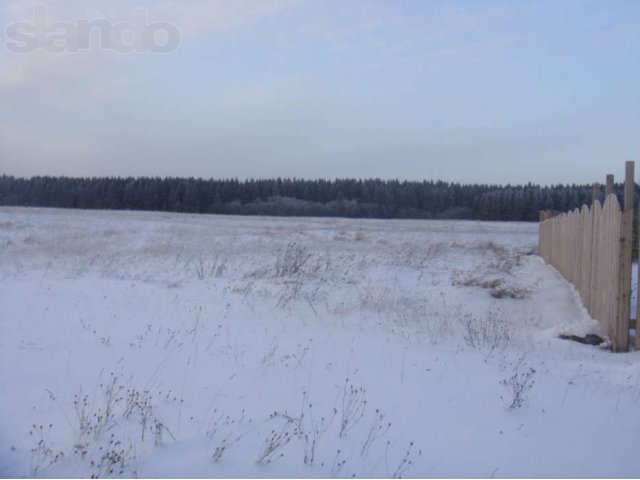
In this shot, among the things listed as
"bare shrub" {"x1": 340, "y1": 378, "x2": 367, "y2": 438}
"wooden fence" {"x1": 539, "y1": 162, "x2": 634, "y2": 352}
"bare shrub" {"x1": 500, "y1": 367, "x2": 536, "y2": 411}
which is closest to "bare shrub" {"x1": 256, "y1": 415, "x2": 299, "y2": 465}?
"bare shrub" {"x1": 340, "y1": 378, "x2": 367, "y2": 438}

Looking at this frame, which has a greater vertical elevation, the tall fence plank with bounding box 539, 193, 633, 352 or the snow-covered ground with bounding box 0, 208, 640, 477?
the tall fence plank with bounding box 539, 193, 633, 352

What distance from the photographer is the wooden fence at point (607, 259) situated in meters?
7.49

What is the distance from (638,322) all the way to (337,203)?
7671cm

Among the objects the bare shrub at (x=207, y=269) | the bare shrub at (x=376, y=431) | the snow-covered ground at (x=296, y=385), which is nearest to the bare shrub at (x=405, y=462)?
the snow-covered ground at (x=296, y=385)

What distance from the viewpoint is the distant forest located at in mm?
76750

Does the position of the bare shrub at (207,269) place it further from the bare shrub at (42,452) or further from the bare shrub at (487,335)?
the bare shrub at (42,452)

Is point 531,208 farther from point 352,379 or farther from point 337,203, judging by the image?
point 352,379

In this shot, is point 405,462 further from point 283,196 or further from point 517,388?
point 283,196

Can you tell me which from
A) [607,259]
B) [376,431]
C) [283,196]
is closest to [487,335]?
[607,259]

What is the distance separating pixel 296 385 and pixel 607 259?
15.5ft

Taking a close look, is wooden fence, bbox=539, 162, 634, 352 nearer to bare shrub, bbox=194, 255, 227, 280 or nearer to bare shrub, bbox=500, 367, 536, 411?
bare shrub, bbox=500, 367, 536, 411

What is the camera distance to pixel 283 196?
91.2 meters

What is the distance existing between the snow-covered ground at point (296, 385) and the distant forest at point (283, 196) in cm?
6350

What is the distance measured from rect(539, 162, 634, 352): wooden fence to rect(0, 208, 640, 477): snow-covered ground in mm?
416
